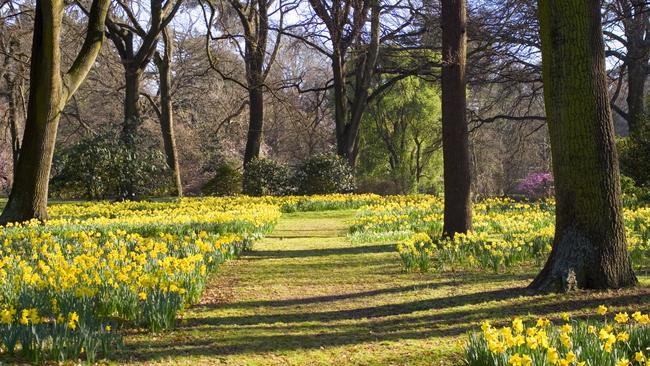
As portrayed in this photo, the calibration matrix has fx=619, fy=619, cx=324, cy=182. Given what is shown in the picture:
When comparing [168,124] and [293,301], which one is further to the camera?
[168,124]

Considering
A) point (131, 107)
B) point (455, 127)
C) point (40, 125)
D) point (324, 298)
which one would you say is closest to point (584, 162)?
point (324, 298)

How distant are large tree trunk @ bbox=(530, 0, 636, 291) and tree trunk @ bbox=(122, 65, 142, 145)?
1874 cm

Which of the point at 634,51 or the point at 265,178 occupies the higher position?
the point at 634,51

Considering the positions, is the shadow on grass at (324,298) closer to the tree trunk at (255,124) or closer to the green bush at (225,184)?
the tree trunk at (255,124)

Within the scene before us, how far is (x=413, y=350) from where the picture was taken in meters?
4.39

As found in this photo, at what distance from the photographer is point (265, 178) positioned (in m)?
24.9

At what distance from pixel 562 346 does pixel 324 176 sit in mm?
20727

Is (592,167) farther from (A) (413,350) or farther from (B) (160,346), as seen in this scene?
(B) (160,346)

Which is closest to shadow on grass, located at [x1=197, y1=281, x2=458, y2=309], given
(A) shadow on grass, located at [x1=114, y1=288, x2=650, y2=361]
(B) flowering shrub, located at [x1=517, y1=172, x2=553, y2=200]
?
(A) shadow on grass, located at [x1=114, y1=288, x2=650, y2=361]

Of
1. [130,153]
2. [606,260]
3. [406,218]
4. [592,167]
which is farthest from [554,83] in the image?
[130,153]

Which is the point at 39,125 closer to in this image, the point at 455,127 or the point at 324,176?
the point at 455,127

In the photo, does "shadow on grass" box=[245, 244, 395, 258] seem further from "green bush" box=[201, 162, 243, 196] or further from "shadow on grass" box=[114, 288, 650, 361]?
"green bush" box=[201, 162, 243, 196]

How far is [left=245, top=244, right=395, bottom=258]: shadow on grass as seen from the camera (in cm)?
958

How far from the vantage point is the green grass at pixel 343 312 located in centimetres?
434
